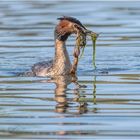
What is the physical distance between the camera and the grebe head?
18.2 m

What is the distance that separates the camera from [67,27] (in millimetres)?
18422

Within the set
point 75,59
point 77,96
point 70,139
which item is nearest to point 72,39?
point 75,59

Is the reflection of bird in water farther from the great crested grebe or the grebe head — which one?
the grebe head

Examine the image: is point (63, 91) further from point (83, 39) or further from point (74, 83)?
point (83, 39)

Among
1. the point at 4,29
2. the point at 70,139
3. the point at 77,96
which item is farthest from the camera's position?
the point at 4,29

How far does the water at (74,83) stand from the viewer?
12.5 m

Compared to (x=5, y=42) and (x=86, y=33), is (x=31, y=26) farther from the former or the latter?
(x=86, y=33)

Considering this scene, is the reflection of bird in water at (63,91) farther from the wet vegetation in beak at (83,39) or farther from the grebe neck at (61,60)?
the wet vegetation in beak at (83,39)

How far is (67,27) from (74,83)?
1660mm

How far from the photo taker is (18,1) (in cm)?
3331

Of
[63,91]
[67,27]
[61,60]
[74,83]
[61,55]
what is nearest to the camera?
[63,91]

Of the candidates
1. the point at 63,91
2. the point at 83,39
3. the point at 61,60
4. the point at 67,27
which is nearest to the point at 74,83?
the point at 63,91

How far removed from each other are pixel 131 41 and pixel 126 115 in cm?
971

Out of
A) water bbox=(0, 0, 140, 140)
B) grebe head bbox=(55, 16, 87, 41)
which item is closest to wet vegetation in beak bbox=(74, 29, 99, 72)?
grebe head bbox=(55, 16, 87, 41)
